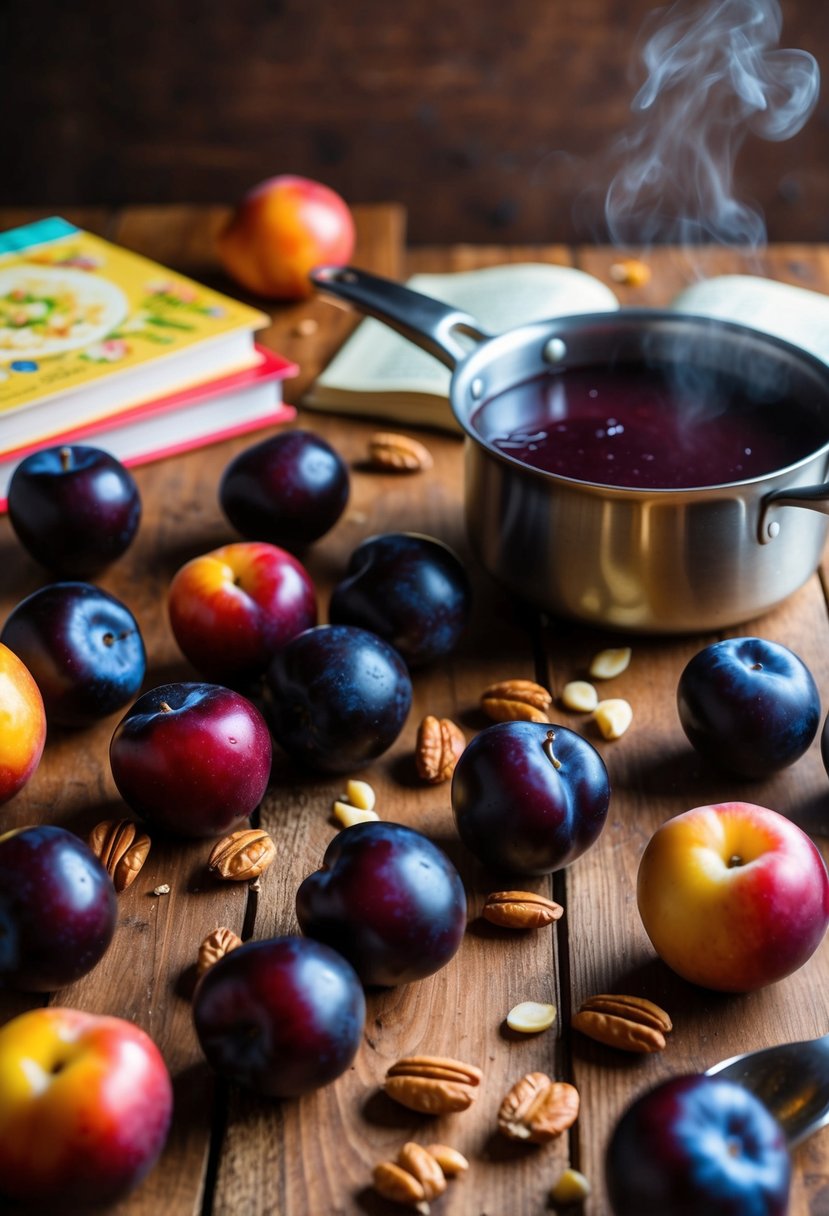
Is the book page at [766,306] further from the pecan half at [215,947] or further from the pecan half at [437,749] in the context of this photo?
the pecan half at [215,947]

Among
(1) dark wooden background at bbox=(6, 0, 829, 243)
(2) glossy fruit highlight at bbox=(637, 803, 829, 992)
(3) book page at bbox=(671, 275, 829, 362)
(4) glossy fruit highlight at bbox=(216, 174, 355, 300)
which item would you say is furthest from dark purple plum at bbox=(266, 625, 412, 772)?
(1) dark wooden background at bbox=(6, 0, 829, 243)

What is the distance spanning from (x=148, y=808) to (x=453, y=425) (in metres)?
0.72

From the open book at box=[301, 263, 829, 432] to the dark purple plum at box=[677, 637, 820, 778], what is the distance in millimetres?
600

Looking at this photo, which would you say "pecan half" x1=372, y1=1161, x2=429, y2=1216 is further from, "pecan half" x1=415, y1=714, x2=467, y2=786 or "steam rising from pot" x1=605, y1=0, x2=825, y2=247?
"steam rising from pot" x1=605, y1=0, x2=825, y2=247

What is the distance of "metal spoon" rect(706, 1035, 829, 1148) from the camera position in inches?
27.2

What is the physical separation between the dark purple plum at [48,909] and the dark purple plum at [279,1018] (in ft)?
0.30

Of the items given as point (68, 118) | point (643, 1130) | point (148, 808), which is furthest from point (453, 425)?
point (68, 118)

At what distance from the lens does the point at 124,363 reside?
4.44 ft

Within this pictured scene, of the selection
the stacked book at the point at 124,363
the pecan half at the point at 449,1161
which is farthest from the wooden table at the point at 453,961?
the stacked book at the point at 124,363

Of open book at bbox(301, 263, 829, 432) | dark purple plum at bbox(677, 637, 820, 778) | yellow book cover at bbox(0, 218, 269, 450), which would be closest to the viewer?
dark purple plum at bbox(677, 637, 820, 778)

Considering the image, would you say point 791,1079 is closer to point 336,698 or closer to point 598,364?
point 336,698

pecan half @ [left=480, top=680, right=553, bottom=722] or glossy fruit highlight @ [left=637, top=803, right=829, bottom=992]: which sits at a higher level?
glossy fruit highlight @ [left=637, top=803, right=829, bottom=992]

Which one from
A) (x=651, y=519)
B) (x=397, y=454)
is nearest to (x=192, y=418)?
(x=397, y=454)

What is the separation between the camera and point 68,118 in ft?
9.30
